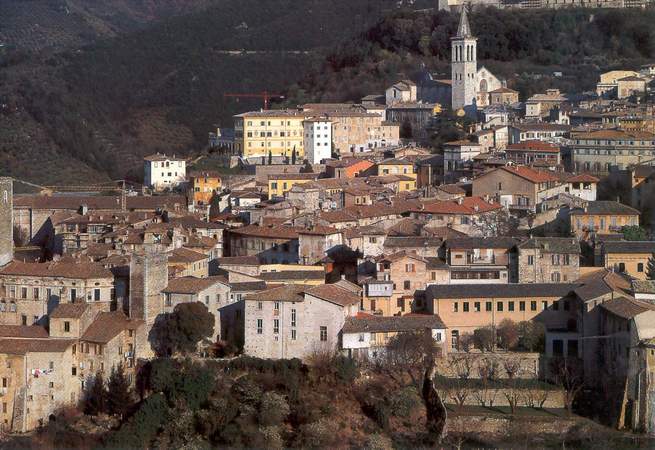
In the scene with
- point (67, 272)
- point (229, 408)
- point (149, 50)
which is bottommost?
point (229, 408)

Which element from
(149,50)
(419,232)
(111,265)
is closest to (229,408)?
(111,265)

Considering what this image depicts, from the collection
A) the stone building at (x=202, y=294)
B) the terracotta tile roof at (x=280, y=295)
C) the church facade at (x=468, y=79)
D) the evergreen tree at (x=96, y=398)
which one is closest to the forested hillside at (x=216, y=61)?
the church facade at (x=468, y=79)

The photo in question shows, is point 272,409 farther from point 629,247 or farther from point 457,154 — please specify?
point 457,154

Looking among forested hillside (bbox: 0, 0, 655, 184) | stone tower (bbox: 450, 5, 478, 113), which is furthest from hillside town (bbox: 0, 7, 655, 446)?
forested hillside (bbox: 0, 0, 655, 184)

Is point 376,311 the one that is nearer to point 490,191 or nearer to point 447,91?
point 490,191

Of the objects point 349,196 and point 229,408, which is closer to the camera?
point 229,408

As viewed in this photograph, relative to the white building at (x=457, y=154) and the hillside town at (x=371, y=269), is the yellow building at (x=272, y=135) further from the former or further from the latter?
the white building at (x=457, y=154)

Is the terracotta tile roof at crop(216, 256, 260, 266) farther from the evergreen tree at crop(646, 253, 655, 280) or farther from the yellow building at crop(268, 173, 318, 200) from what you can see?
the yellow building at crop(268, 173, 318, 200)
